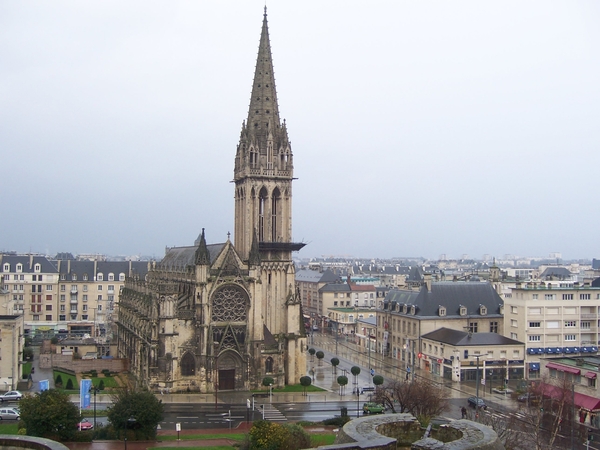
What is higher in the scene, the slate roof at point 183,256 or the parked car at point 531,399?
the slate roof at point 183,256

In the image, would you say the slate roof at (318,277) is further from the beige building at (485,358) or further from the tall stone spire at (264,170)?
the beige building at (485,358)

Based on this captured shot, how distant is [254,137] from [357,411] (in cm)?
3527

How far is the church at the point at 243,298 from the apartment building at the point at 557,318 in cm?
2727

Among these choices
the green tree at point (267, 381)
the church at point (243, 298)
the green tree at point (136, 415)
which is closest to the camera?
the green tree at point (136, 415)

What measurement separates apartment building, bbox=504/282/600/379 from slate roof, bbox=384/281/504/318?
24.7 feet

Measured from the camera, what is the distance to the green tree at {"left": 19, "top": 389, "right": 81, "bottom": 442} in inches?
1854

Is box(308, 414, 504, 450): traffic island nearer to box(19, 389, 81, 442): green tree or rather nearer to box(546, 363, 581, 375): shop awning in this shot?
box(19, 389, 81, 442): green tree

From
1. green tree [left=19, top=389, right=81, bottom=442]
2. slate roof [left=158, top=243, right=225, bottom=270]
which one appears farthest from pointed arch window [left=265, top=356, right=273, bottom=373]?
green tree [left=19, top=389, right=81, bottom=442]

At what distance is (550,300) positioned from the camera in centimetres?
8506

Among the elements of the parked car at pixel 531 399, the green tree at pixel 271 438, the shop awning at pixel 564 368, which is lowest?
the parked car at pixel 531 399

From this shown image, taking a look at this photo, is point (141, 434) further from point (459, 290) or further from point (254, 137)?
point (459, 290)

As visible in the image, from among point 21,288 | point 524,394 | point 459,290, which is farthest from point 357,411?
point 21,288

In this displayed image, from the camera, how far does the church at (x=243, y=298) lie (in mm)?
73188

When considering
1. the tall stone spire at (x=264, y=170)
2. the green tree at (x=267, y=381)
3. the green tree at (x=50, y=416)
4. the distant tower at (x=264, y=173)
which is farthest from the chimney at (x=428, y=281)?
the green tree at (x=50, y=416)
